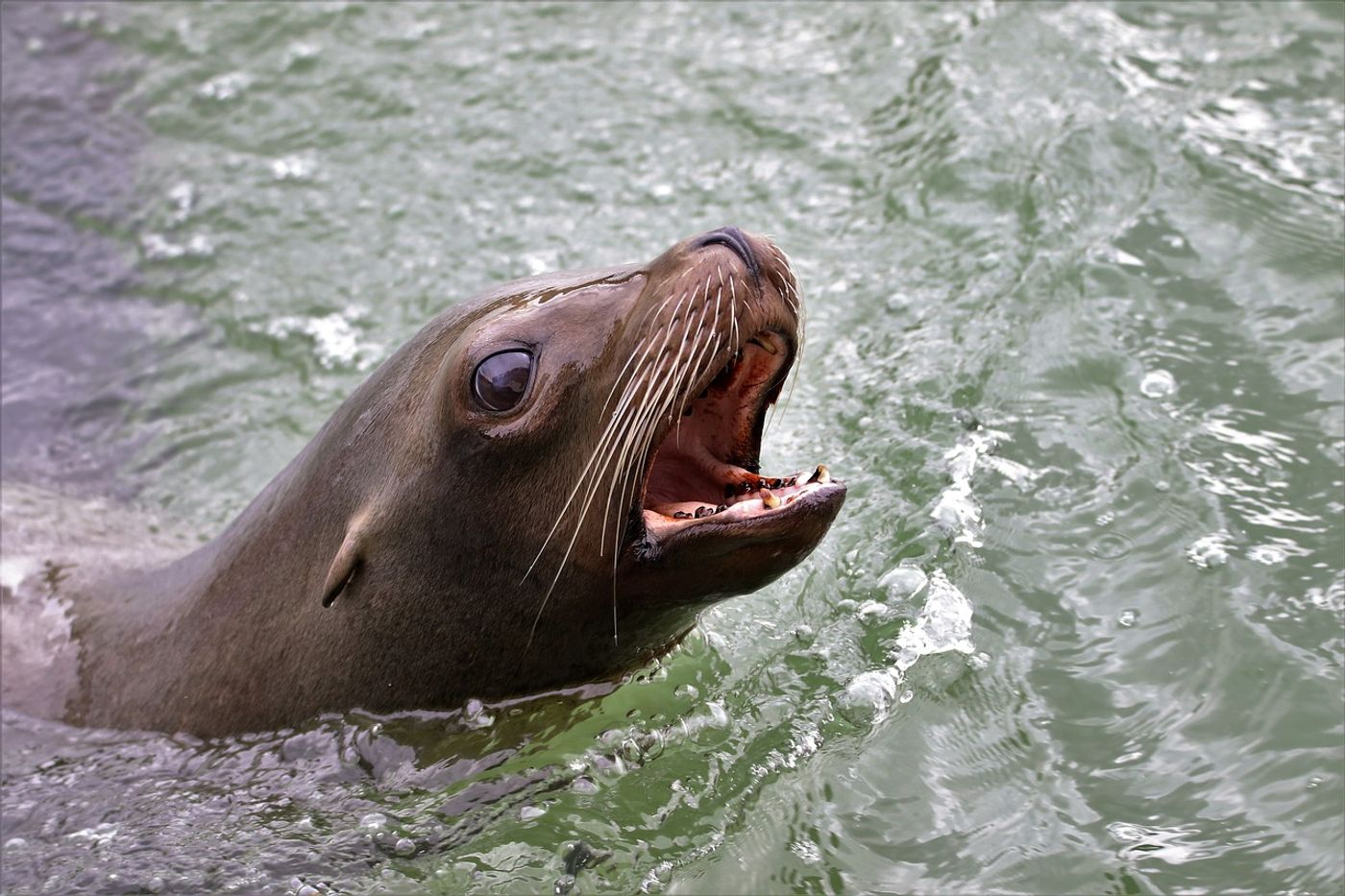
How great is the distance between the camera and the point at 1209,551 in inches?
188

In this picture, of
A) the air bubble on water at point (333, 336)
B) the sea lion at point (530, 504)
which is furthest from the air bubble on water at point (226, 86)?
the sea lion at point (530, 504)

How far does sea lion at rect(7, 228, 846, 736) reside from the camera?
3.70 m

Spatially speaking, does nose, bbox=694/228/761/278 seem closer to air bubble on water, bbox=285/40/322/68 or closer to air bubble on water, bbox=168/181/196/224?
air bubble on water, bbox=168/181/196/224

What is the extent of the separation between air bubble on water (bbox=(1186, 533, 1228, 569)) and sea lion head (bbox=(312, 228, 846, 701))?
160 centimetres

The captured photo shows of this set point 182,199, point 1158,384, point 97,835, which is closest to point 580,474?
point 97,835

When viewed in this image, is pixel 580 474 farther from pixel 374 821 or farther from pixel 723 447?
pixel 374 821

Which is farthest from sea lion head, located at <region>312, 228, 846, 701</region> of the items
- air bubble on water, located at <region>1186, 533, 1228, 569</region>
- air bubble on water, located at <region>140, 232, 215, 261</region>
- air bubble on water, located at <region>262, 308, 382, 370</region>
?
air bubble on water, located at <region>140, 232, 215, 261</region>

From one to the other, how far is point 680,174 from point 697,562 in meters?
4.16

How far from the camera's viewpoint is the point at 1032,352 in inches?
225

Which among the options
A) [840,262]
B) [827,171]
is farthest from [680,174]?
[840,262]

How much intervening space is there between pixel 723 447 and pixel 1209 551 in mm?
1709

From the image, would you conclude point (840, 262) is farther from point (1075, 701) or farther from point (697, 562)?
point (697, 562)

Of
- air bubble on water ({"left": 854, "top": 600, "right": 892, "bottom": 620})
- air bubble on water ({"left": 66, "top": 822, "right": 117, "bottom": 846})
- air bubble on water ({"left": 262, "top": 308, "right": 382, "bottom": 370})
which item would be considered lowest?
air bubble on water ({"left": 854, "top": 600, "right": 892, "bottom": 620})

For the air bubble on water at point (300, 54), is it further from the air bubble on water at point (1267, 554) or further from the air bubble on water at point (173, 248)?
the air bubble on water at point (1267, 554)
